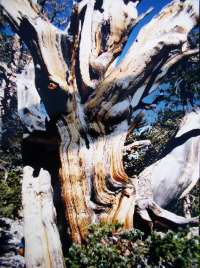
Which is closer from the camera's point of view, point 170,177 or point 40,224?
point 40,224

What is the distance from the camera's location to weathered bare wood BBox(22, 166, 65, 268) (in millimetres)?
3207

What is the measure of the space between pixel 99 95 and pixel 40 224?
1.54 metres

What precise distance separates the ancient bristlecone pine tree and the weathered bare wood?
0.01 m

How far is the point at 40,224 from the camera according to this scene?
343 cm

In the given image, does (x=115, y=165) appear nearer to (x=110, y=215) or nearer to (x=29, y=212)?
(x=110, y=215)

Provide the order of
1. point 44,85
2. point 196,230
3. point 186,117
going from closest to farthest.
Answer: point 196,230
point 186,117
point 44,85

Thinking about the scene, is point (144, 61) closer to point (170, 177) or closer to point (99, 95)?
point (99, 95)

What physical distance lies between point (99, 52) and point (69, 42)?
436mm

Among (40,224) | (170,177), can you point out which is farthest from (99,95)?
(40,224)

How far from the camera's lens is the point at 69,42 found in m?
4.86

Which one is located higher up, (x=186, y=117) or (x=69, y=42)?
(x=69, y=42)

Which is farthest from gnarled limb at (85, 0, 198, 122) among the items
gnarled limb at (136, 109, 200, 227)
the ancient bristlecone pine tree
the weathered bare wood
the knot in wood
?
the weathered bare wood

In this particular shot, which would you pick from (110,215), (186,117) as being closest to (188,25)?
(186,117)

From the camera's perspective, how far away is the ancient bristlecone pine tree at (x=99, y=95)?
3484mm
